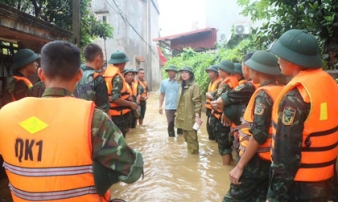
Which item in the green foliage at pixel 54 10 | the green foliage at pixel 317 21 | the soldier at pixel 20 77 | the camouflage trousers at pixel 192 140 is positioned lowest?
the camouflage trousers at pixel 192 140

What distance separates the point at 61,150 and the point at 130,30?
22.7 meters

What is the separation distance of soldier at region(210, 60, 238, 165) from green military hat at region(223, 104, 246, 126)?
3.18ft

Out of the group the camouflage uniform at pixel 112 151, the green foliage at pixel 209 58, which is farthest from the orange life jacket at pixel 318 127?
the green foliage at pixel 209 58

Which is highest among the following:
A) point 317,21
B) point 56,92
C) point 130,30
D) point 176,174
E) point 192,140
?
point 130,30

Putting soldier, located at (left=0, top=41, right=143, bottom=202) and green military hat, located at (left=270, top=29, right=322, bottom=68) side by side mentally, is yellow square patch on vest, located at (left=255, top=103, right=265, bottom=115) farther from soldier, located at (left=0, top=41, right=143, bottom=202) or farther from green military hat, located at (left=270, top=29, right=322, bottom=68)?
soldier, located at (left=0, top=41, right=143, bottom=202)

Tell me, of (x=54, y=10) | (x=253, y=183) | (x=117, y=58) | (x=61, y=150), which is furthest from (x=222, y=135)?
(x=54, y=10)

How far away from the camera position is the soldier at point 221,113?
484cm

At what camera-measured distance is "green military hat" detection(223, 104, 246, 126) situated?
149 inches

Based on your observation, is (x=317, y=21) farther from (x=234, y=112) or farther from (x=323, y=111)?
(x=323, y=111)

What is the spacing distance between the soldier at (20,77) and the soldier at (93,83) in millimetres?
630

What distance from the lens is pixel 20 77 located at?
3.57 m

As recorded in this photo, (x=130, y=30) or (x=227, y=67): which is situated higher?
(x=130, y=30)

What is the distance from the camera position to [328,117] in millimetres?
1784

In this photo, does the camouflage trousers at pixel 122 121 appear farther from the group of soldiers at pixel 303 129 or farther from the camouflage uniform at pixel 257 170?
the group of soldiers at pixel 303 129
